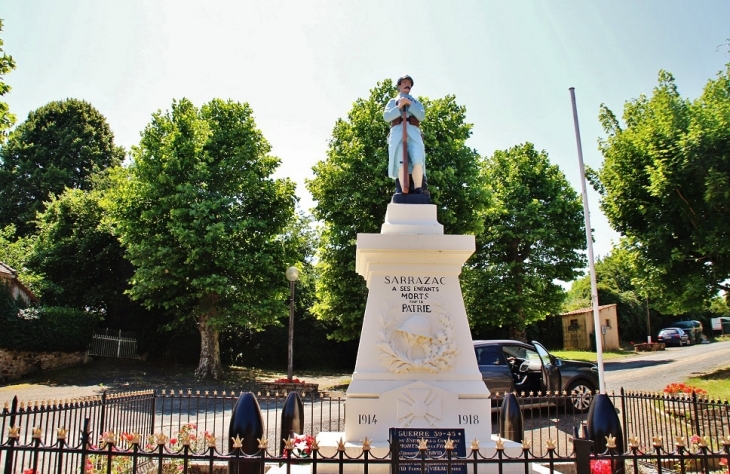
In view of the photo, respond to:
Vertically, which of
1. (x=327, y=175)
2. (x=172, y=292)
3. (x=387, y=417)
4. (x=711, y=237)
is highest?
(x=327, y=175)

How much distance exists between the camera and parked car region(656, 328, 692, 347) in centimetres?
3919

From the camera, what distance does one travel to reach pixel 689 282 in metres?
17.7

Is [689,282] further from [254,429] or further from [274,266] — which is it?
[254,429]

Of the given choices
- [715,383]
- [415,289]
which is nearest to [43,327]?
[415,289]

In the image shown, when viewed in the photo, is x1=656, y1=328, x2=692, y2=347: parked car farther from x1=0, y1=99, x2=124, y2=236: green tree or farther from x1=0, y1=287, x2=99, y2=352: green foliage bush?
x1=0, y1=99, x2=124, y2=236: green tree

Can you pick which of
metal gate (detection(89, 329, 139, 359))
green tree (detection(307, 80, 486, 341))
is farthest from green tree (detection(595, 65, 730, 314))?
metal gate (detection(89, 329, 139, 359))

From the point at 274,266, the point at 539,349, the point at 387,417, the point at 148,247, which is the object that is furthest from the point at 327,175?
the point at 387,417

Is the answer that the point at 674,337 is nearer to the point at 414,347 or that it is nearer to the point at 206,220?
the point at 206,220

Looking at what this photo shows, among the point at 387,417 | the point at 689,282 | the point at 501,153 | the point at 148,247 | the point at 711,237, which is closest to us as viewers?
the point at 387,417

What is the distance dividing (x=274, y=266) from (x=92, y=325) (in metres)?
9.25

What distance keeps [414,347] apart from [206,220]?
15.0 m

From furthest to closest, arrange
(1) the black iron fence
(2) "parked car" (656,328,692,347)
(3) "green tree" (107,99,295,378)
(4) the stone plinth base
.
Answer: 1. (2) "parked car" (656,328,692,347)
2. (3) "green tree" (107,99,295,378)
3. (4) the stone plinth base
4. (1) the black iron fence

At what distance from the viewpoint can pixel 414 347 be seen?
6133 millimetres

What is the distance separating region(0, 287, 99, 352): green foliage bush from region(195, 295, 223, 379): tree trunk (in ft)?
20.0
